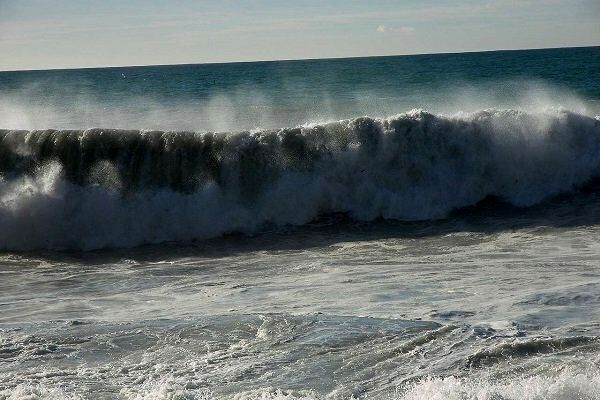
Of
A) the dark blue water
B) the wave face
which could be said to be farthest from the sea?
the dark blue water

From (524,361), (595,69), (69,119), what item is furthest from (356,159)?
(595,69)

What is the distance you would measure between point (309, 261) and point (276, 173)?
4.31 metres

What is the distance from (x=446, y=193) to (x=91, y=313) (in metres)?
8.82

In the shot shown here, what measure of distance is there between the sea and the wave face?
4 centimetres

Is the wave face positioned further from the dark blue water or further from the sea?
the dark blue water

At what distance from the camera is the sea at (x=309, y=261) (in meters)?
7.43

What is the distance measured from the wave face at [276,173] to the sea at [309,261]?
0.13 feet

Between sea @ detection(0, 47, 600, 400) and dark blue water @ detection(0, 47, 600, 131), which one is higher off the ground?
dark blue water @ detection(0, 47, 600, 131)

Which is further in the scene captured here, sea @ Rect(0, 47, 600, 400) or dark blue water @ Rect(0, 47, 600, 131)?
dark blue water @ Rect(0, 47, 600, 131)

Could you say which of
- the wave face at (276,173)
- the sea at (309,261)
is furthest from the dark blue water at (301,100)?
the sea at (309,261)

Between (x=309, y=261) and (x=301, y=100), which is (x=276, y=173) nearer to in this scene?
(x=309, y=261)

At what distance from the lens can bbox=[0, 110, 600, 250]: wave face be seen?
51.5 feet

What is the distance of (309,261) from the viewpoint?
12680 mm

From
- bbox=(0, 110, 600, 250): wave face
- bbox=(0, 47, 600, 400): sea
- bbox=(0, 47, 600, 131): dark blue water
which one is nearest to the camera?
bbox=(0, 47, 600, 400): sea
